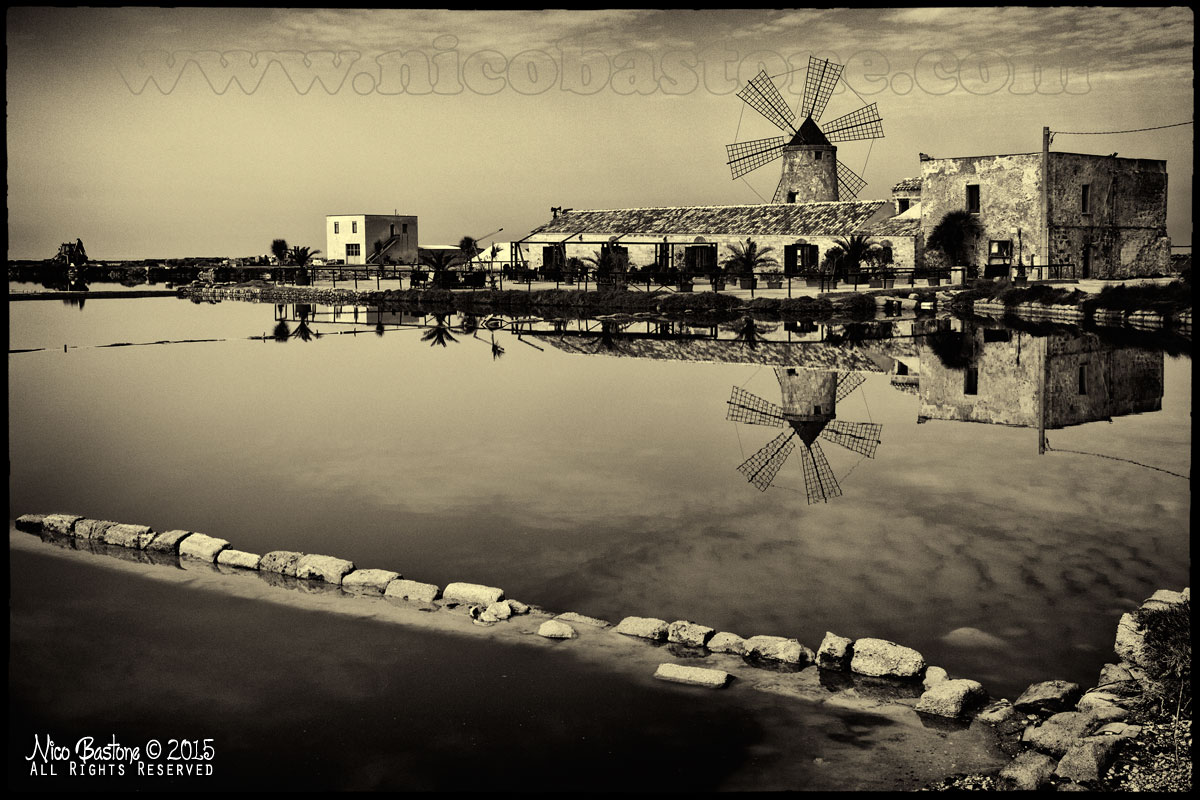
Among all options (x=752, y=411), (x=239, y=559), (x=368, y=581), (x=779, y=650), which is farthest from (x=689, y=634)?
(x=752, y=411)

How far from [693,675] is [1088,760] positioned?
5.49ft

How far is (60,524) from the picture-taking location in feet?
23.6

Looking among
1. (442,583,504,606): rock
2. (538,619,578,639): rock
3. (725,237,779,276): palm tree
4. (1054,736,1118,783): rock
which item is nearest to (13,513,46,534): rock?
(442,583,504,606): rock

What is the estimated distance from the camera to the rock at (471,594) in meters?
5.82

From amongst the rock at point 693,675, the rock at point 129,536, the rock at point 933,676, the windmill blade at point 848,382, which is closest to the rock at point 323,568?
the rock at point 129,536

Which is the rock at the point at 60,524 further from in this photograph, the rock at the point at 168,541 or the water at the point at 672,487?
the rock at the point at 168,541

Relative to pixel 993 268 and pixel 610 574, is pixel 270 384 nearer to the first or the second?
pixel 610 574

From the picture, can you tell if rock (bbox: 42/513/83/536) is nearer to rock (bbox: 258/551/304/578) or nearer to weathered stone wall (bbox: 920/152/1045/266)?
rock (bbox: 258/551/304/578)

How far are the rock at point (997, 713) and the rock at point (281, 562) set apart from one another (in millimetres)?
3866

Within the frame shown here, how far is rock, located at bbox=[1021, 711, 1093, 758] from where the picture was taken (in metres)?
4.05

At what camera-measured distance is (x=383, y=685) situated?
4.79 meters

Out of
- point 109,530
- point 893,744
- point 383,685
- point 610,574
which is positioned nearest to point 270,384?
point 109,530

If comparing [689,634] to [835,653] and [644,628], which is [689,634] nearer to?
[644,628]

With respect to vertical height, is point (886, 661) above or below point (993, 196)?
below
